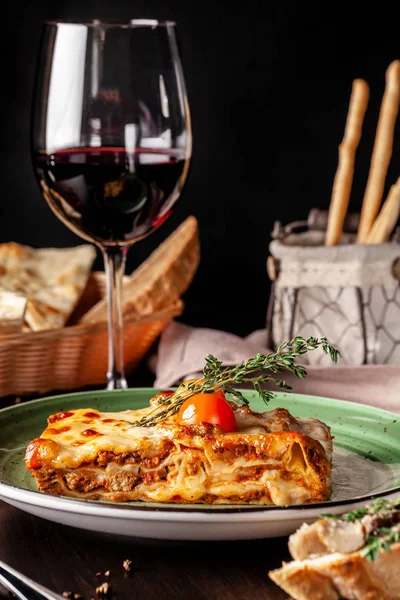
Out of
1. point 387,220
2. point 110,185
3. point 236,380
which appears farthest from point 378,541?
point 387,220

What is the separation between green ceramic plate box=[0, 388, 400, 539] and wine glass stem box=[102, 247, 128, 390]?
0.24 meters

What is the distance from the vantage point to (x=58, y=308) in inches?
81.0

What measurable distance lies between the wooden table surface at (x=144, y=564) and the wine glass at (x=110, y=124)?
723mm

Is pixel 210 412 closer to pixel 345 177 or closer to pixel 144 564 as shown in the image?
pixel 144 564

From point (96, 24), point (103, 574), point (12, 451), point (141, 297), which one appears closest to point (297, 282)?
point (141, 297)

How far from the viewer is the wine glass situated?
1685 millimetres

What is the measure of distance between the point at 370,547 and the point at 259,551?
0.26 m

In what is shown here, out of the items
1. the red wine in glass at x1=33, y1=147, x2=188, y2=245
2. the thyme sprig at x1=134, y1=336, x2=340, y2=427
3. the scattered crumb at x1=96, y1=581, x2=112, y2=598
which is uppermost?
the red wine in glass at x1=33, y1=147, x2=188, y2=245

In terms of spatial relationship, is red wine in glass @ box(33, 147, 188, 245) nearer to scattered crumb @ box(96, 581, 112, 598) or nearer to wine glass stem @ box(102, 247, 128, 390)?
wine glass stem @ box(102, 247, 128, 390)

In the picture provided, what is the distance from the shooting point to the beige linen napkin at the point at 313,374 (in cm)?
185

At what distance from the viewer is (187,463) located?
3.86 ft

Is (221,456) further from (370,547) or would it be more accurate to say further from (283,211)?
(283,211)

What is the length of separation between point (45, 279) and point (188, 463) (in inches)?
44.7

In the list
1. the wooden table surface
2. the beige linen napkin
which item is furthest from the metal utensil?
the beige linen napkin
